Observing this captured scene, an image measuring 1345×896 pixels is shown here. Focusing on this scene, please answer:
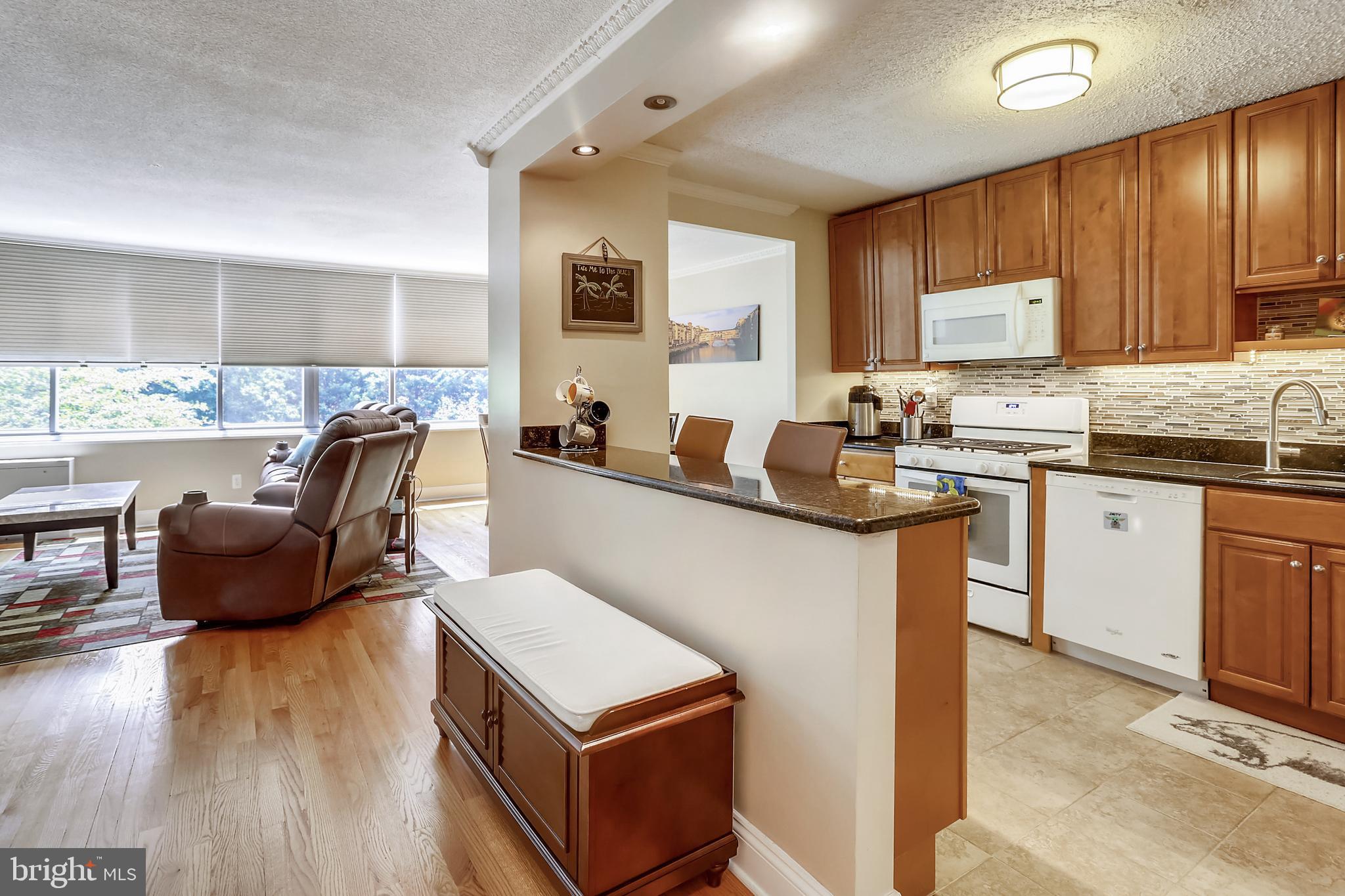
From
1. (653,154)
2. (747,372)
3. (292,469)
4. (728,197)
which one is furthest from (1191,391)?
(292,469)

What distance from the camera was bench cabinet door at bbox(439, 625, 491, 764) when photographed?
1928 millimetres

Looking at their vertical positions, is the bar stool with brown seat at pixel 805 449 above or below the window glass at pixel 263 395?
below

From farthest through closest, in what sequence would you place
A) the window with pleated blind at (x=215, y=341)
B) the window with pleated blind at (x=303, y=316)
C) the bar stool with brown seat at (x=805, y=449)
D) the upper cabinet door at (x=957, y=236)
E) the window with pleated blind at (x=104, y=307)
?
the window with pleated blind at (x=303, y=316), the window with pleated blind at (x=215, y=341), the window with pleated blind at (x=104, y=307), the upper cabinet door at (x=957, y=236), the bar stool with brown seat at (x=805, y=449)

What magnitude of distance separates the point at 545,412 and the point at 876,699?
225 centimetres

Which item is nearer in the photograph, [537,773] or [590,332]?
[537,773]

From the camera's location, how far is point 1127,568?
2824 millimetres

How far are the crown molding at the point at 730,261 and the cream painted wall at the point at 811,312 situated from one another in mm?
318

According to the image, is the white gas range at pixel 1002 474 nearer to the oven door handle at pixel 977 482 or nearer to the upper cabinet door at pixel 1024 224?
the oven door handle at pixel 977 482

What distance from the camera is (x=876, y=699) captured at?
1402 mm

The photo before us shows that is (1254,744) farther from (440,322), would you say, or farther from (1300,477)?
(440,322)

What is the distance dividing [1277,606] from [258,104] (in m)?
4.44

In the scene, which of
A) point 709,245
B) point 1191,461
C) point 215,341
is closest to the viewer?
point 1191,461

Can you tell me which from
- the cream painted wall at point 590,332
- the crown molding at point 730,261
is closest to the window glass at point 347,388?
the crown molding at point 730,261

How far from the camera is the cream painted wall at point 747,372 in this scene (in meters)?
5.24
